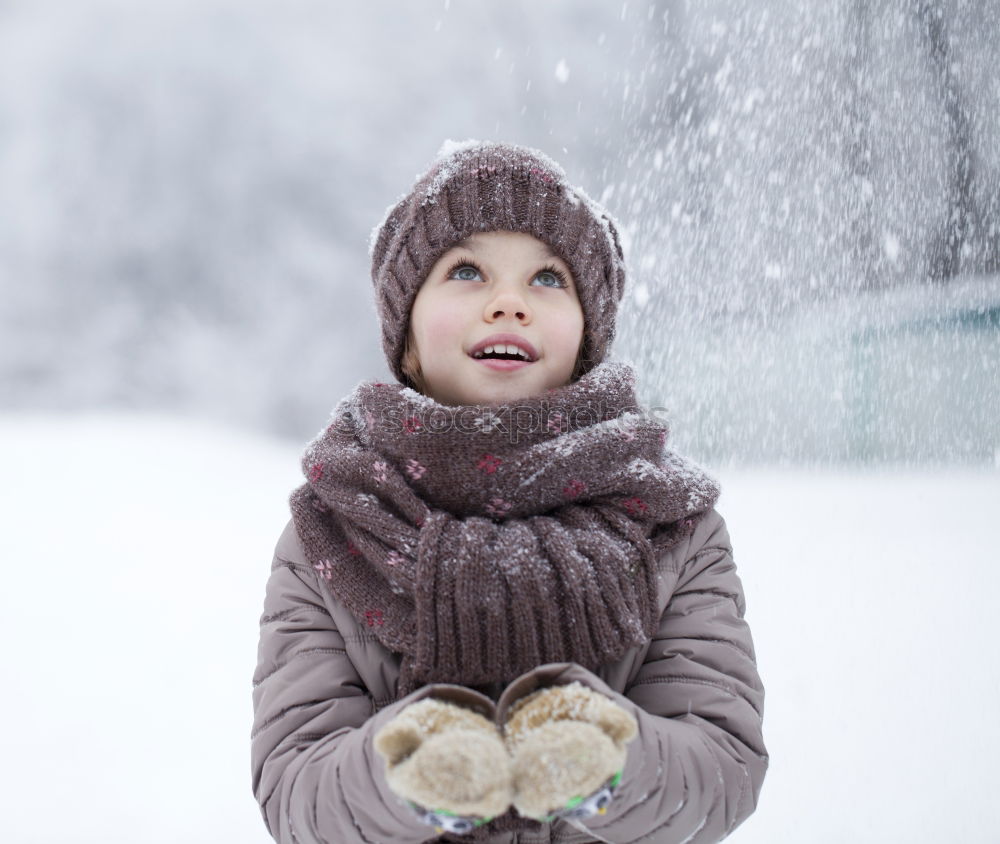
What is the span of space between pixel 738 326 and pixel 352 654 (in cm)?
675

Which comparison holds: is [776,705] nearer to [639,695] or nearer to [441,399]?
[639,695]

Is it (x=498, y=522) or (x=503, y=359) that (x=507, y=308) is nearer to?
(x=503, y=359)

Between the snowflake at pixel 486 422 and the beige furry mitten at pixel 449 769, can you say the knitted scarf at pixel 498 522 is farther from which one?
the beige furry mitten at pixel 449 769

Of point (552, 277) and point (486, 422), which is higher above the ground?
point (552, 277)

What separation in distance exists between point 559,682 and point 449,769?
0.44ft

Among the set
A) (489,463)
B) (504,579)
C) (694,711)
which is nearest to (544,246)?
(489,463)

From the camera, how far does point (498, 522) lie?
0.71 metres

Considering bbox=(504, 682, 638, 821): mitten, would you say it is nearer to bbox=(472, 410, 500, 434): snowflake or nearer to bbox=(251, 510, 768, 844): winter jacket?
bbox=(251, 510, 768, 844): winter jacket

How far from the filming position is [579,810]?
1.52ft

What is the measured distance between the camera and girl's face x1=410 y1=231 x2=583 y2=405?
75cm

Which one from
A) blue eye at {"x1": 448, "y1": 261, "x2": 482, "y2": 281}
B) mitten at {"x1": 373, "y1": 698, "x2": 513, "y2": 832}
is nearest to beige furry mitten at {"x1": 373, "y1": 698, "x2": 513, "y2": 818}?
mitten at {"x1": 373, "y1": 698, "x2": 513, "y2": 832}

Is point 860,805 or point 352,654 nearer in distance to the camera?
point 352,654

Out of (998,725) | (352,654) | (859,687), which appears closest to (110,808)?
(352,654)

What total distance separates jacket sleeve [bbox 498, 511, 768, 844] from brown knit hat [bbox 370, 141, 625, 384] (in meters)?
0.32
